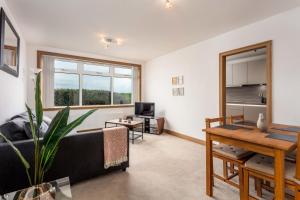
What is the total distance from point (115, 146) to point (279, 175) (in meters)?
1.91

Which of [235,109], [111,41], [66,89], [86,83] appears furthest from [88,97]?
[235,109]

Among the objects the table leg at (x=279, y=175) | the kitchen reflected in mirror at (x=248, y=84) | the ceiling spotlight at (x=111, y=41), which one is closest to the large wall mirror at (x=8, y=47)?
the ceiling spotlight at (x=111, y=41)

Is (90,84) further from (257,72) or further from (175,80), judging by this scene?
(257,72)

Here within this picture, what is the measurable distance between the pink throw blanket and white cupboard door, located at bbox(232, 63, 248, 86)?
4156 mm

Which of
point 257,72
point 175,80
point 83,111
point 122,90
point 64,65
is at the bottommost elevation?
point 83,111

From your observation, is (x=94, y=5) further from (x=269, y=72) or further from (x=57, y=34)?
(x=269, y=72)

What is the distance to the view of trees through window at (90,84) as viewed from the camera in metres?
4.70

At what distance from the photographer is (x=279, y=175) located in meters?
1.35

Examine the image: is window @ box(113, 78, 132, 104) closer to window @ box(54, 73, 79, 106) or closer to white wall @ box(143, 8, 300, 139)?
white wall @ box(143, 8, 300, 139)

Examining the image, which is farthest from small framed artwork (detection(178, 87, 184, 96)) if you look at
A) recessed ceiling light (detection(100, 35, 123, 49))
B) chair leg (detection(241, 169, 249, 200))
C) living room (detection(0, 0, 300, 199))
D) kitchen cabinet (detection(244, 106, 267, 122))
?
chair leg (detection(241, 169, 249, 200))

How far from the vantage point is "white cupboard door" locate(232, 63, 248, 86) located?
483 centimetres

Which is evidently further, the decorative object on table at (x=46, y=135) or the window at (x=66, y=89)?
the window at (x=66, y=89)

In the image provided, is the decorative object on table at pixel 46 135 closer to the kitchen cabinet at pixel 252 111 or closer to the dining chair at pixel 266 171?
the dining chair at pixel 266 171

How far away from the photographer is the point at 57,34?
3.49 metres
